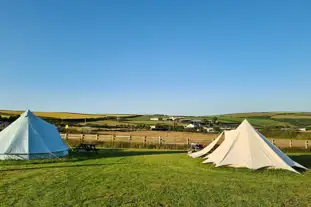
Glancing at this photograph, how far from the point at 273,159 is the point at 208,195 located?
705 centimetres

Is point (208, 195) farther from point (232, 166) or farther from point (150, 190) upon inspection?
point (232, 166)

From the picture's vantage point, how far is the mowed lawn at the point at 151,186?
331 inches

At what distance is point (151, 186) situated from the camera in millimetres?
10344

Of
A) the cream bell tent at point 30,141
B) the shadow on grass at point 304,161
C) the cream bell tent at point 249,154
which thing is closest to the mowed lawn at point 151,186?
the cream bell tent at point 249,154

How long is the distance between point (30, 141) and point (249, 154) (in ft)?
A: 40.1

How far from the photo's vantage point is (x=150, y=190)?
31.8 ft

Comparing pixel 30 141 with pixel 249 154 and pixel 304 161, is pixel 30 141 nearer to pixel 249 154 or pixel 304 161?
pixel 249 154

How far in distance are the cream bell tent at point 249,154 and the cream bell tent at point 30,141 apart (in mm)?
9369

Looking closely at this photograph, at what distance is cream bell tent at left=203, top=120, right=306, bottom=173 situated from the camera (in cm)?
1470

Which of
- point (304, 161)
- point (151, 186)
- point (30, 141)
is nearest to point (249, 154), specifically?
point (304, 161)

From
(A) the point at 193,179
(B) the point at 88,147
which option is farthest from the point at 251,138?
(B) the point at 88,147

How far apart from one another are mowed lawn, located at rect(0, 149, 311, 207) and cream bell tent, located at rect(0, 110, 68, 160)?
3.54 m

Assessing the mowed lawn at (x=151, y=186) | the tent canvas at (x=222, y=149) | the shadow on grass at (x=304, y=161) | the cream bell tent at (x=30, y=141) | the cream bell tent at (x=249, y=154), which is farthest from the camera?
the cream bell tent at (x=30, y=141)

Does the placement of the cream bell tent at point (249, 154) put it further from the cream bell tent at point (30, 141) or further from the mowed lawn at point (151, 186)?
the cream bell tent at point (30, 141)
